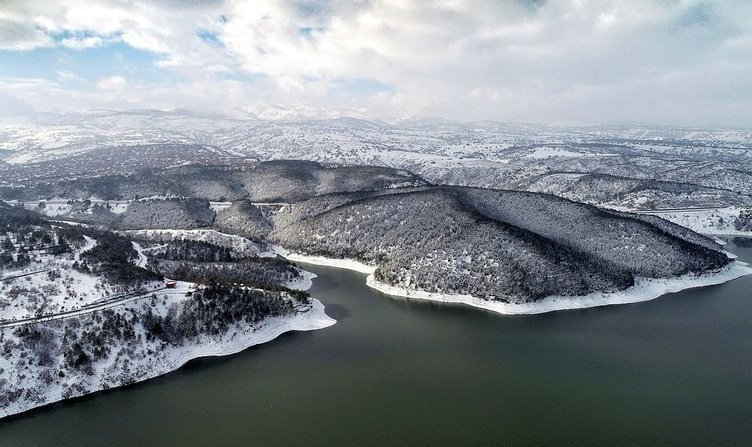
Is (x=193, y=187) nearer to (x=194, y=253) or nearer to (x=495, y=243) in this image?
(x=194, y=253)

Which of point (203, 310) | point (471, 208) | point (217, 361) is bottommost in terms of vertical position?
point (217, 361)

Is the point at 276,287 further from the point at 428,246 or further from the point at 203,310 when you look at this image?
the point at 428,246

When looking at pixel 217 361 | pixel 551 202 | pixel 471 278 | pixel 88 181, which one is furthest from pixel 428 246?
pixel 88 181

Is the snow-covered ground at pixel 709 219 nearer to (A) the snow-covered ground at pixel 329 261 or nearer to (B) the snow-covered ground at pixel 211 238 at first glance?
(A) the snow-covered ground at pixel 329 261

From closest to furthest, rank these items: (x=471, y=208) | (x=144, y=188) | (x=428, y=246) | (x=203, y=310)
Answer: (x=203, y=310), (x=428, y=246), (x=471, y=208), (x=144, y=188)

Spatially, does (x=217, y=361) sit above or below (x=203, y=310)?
below

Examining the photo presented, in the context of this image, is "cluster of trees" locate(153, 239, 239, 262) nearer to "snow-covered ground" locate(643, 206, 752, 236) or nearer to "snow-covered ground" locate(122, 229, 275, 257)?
"snow-covered ground" locate(122, 229, 275, 257)

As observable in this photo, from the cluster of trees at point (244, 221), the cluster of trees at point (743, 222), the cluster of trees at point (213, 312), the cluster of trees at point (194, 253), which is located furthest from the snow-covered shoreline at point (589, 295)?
the cluster of trees at point (743, 222)
